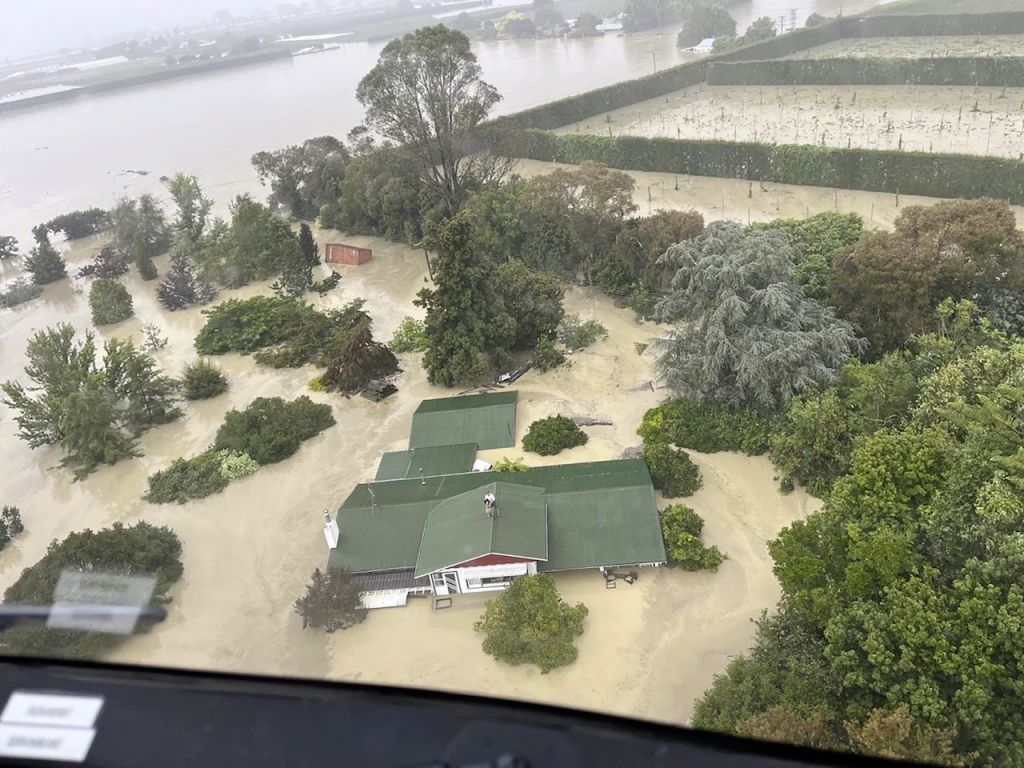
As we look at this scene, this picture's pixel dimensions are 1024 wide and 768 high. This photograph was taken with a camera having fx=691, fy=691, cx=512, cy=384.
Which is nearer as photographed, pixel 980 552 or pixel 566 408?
pixel 980 552

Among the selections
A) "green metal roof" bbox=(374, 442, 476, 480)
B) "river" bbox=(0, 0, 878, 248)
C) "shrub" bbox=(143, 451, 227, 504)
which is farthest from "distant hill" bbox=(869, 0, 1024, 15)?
"shrub" bbox=(143, 451, 227, 504)

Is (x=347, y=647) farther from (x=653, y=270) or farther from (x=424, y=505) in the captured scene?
(x=653, y=270)

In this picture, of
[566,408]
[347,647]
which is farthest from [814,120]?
[347,647]

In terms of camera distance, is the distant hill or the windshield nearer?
the windshield

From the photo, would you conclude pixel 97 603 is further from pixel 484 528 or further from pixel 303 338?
pixel 303 338

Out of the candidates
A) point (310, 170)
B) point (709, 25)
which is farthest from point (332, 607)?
point (709, 25)

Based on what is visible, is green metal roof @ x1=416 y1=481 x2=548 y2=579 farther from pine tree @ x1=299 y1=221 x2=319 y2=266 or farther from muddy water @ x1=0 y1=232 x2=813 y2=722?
pine tree @ x1=299 y1=221 x2=319 y2=266
